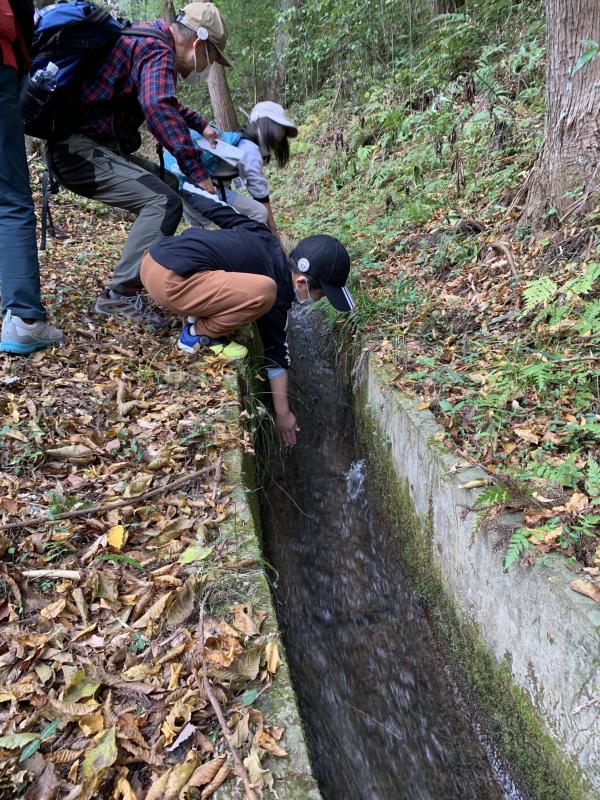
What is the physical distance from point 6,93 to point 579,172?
11.8ft

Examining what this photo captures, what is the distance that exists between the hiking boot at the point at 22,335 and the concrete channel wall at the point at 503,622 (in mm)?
2239

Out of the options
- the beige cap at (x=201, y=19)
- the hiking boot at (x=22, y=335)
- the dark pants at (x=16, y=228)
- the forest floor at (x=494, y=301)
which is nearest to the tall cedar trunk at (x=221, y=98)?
the forest floor at (x=494, y=301)

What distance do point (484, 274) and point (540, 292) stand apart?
951 mm

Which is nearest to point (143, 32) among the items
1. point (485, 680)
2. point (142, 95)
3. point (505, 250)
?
point (142, 95)

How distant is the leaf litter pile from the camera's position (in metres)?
1.52

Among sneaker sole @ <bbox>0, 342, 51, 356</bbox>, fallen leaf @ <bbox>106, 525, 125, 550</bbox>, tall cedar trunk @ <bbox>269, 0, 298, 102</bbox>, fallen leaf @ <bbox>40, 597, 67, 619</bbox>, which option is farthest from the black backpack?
tall cedar trunk @ <bbox>269, 0, 298, 102</bbox>

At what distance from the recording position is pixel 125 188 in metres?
3.75

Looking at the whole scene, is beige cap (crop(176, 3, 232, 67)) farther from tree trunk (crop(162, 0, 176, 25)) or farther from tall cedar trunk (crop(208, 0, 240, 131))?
tree trunk (crop(162, 0, 176, 25))

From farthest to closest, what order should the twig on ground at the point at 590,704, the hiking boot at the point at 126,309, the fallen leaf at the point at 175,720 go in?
1. the hiking boot at the point at 126,309
2. the twig on ground at the point at 590,704
3. the fallen leaf at the point at 175,720

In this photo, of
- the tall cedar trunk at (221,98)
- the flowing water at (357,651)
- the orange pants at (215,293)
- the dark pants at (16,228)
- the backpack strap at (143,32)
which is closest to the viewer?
the flowing water at (357,651)

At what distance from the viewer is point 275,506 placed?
12.3 feet

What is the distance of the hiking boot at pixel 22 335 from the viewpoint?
3.17 metres

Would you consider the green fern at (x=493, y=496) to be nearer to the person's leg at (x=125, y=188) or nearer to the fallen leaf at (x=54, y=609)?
the fallen leaf at (x=54, y=609)

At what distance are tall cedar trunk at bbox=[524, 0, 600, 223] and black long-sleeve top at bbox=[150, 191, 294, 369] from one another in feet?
6.50
